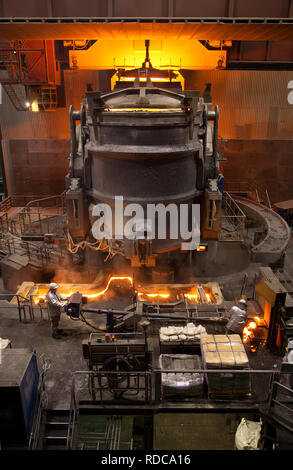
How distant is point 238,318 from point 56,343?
4.17m

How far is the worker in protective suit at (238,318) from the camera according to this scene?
8.38m

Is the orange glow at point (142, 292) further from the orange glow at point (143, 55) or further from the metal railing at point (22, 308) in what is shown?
the orange glow at point (143, 55)

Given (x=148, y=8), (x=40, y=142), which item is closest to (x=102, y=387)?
(x=148, y=8)

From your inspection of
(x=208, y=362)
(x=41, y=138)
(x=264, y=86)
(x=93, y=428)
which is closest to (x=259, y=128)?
(x=264, y=86)

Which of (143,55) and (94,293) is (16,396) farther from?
(143,55)

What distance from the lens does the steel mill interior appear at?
7219 mm

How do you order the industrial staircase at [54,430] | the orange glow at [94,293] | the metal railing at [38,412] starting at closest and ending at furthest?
the metal railing at [38,412], the industrial staircase at [54,430], the orange glow at [94,293]

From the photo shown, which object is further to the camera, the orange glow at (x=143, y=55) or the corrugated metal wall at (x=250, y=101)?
the orange glow at (x=143, y=55)

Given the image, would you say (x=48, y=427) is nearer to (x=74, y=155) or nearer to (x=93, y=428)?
(x=93, y=428)

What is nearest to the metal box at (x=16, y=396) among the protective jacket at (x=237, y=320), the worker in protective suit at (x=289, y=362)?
the protective jacket at (x=237, y=320)

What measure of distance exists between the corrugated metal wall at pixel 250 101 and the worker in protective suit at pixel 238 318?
483 inches

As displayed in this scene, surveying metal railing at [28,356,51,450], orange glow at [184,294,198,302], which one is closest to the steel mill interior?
metal railing at [28,356,51,450]

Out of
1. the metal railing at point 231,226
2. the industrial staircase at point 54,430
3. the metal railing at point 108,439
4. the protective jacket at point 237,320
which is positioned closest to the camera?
the industrial staircase at point 54,430
